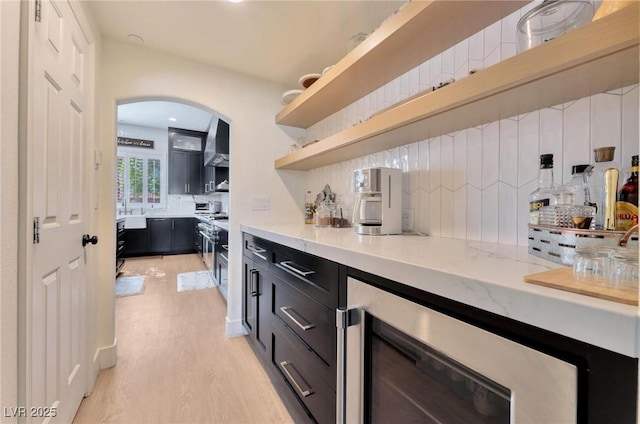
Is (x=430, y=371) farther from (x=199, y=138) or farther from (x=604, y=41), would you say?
(x=199, y=138)

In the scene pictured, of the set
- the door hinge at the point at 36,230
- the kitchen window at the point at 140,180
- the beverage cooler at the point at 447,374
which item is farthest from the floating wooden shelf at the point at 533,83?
the kitchen window at the point at 140,180

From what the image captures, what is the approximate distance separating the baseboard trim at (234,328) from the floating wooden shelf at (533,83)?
1.85 m

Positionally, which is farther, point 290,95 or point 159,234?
point 159,234

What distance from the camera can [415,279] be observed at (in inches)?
26.5

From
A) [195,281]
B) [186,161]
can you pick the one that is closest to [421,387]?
[195,281]

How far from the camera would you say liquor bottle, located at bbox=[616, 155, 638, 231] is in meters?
0.65

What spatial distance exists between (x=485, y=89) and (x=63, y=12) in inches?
69.7

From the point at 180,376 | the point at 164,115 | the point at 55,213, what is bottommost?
the point at 180,376

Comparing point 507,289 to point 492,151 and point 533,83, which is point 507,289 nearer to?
point 533,83

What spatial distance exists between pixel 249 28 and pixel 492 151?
1.62 metres

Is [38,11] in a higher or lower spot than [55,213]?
higher

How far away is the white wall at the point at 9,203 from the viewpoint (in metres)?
0.75

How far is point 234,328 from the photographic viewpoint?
7.36ft

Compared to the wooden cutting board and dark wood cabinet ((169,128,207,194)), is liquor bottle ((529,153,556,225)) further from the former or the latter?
dark wood cabinet ((169,128,207,194))
